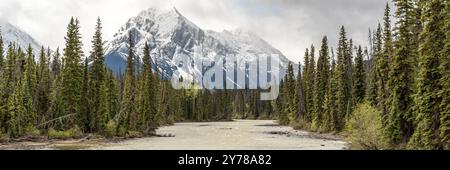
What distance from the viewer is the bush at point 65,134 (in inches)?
2387

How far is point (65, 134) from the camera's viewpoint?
61.8 meters

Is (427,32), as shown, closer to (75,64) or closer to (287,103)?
(75,64)

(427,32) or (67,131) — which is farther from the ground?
(427,32)

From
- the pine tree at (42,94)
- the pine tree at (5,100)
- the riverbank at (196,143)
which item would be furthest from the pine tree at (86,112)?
the pine tree at (5,100)

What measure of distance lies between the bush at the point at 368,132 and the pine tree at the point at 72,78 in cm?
3789

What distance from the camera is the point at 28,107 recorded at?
64312 millimetres

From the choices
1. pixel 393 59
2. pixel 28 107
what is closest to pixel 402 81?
pixel 393 59

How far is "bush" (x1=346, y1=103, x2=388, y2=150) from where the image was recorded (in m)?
42.6

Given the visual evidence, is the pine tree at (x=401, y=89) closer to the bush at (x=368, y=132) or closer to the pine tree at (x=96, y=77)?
the bush at (x=368, y=132)

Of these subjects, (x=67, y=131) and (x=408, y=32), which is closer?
(x=408, y=32)

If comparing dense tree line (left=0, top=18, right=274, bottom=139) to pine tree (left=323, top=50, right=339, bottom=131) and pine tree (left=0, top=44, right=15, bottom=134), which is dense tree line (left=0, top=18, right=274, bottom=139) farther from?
pine tree (left=323, top=50, right=339, bottom=131)

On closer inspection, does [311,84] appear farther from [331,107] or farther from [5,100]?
[5,100]

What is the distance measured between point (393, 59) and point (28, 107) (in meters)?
45.3

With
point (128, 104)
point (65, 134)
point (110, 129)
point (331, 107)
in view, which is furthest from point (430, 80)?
point (331, 107)
